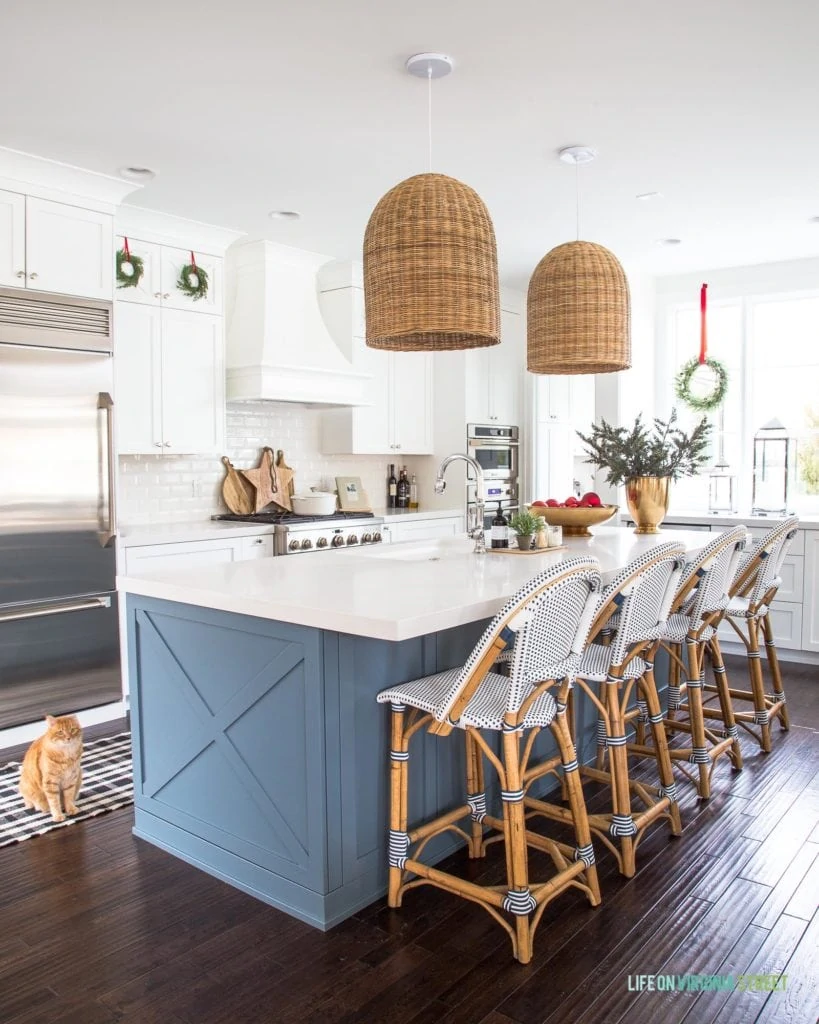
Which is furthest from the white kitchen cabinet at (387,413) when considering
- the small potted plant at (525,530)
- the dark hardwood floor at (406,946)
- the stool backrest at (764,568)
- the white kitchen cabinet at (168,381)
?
the dark hardwood floor at (406,946)

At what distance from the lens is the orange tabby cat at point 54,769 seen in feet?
9.98

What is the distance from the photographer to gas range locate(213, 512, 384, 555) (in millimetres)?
5027

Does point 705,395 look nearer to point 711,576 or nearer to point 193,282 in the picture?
point 711,576

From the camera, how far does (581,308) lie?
322cm

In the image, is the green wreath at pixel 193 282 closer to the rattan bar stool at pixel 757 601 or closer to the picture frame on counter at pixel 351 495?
the picture frame on counter at pixel 351 495

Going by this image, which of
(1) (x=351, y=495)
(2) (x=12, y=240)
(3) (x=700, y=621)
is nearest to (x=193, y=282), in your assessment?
(2) (x=12, y=240)

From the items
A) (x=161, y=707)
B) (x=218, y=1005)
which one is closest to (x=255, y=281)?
→ (x=161, y=707)

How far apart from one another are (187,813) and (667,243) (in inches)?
180

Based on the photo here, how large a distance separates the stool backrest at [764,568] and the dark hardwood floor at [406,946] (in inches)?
45.4

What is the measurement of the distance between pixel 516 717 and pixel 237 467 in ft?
12.5

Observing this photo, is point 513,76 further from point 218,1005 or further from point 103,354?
point 218,1005

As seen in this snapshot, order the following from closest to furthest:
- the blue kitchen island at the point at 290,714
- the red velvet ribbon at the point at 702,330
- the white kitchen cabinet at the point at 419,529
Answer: the blue kitchen island at the point at 290,714
the white kitchen cabinet at the point at 419,529
the red velvet ribbon at the point at 702,330

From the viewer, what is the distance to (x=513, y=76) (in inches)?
120

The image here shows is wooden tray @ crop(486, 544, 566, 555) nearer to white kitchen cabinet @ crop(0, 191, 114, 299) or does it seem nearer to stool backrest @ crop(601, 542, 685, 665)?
stool backrest @ crop(601, 542, 685, 665)
